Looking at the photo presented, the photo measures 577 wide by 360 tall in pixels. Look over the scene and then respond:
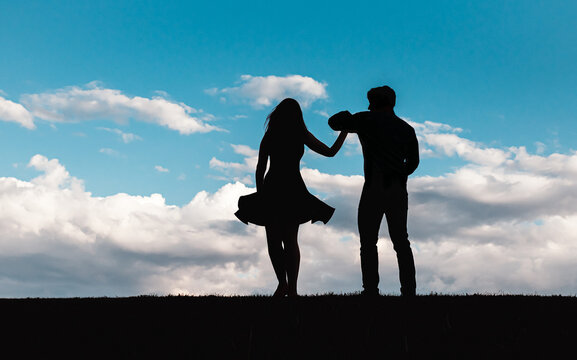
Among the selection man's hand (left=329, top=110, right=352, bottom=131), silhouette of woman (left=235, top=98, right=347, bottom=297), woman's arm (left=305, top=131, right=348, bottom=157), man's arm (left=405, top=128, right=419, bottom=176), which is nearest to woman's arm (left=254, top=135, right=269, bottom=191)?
silhouette of woman (left=235, top=98, right=347, bottom=297)

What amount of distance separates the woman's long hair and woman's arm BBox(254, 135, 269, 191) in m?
0.22

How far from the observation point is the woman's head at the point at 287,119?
9.79m

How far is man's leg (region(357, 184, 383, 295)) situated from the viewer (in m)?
9.10

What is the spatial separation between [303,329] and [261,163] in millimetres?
3112

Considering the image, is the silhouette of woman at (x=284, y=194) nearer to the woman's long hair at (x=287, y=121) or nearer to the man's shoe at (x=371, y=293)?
the woman's long hair at (x=287, y=121)

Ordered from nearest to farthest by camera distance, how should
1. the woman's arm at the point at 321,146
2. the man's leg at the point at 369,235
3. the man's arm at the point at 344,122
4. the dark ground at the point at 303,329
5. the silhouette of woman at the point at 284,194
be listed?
the dark ground at the point at 303,329
the man's leg at the point at 369,235
the man's arm at the point at 344,122
the silhouette of woman at the point at 284,194
the woman's arm at the point at 321,146

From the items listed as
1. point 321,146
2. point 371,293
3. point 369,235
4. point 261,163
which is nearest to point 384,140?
point 321,146

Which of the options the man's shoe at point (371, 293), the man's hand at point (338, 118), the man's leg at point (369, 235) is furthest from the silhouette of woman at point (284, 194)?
the man's shoe at point (371, 293)

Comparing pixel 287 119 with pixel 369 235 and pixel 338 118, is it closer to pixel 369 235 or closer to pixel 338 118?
pixel 338 118

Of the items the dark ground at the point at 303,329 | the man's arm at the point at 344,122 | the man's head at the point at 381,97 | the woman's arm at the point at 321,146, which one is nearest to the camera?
the dark ground at the point at 303,329

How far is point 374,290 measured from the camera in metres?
9.24

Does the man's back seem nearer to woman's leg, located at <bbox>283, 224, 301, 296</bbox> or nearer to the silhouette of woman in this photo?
the silhouette of woman

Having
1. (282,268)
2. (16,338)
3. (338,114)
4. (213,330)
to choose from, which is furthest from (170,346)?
(338,114)

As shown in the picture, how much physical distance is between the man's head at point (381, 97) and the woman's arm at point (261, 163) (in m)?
1.69
